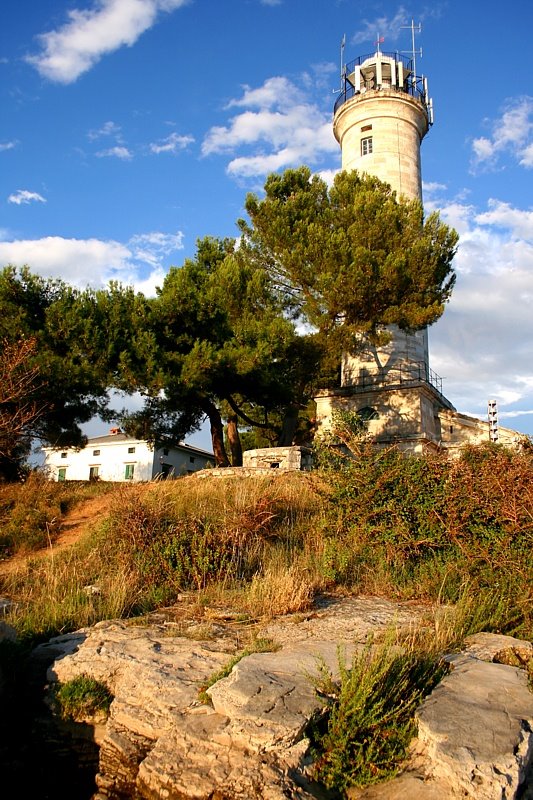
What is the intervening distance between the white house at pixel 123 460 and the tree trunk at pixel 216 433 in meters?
19.2

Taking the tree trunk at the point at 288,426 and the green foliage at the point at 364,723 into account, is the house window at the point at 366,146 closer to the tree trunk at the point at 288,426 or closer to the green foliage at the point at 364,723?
the tree trunk at the point at 288,426

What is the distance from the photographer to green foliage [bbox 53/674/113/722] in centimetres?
469

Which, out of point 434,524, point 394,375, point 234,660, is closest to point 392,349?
point 394,375

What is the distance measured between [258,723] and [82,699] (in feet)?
5.46

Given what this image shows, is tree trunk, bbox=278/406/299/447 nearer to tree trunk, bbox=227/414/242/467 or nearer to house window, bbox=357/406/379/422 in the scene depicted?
tree trunk, bbox=227/414/242/467

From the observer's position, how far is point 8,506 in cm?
1277

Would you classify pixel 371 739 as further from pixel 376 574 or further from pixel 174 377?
pixel 174 377

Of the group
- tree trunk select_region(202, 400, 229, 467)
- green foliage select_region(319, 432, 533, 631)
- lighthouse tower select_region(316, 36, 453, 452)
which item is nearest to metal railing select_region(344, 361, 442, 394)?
lighthouse tower select_region(316, 36, 453, 452)

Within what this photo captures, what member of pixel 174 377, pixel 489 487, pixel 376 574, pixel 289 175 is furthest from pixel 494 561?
pixel 289 175

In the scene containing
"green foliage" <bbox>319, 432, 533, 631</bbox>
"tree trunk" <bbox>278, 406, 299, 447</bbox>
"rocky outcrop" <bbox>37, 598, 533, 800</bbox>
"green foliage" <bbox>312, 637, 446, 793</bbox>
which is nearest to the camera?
"rocky outcrop" <bbox>37, 598, 533, 800</bbox>

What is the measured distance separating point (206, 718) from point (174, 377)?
41.8ft

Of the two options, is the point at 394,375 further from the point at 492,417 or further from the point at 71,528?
the point at 71,528

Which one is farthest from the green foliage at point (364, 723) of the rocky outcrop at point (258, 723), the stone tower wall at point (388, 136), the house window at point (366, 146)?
the house window at point (366, 146)

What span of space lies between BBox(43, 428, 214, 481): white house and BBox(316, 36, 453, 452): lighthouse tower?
601 inches
